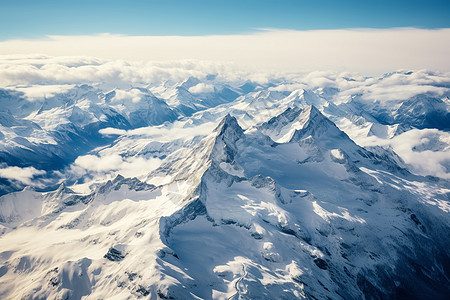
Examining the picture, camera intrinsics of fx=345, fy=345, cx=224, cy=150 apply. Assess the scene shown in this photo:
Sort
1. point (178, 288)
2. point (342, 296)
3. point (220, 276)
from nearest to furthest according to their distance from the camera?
point (178, 288) → point (220, 276) → point (342, 296)

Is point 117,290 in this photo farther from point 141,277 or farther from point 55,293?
point 55,293

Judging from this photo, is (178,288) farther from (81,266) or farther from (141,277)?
(81,266)

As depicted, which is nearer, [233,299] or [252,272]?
[233,299]

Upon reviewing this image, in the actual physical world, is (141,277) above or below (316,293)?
above

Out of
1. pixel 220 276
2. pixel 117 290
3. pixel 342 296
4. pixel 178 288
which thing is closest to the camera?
pixel 178 288

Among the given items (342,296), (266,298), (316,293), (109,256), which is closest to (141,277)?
(109,256)

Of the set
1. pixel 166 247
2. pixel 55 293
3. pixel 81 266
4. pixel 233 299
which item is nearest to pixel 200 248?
pixel 166 247

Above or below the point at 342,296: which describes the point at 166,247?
above

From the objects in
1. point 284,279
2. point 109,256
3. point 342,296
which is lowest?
point 342,296

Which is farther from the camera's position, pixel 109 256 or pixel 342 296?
pixel 342 296
